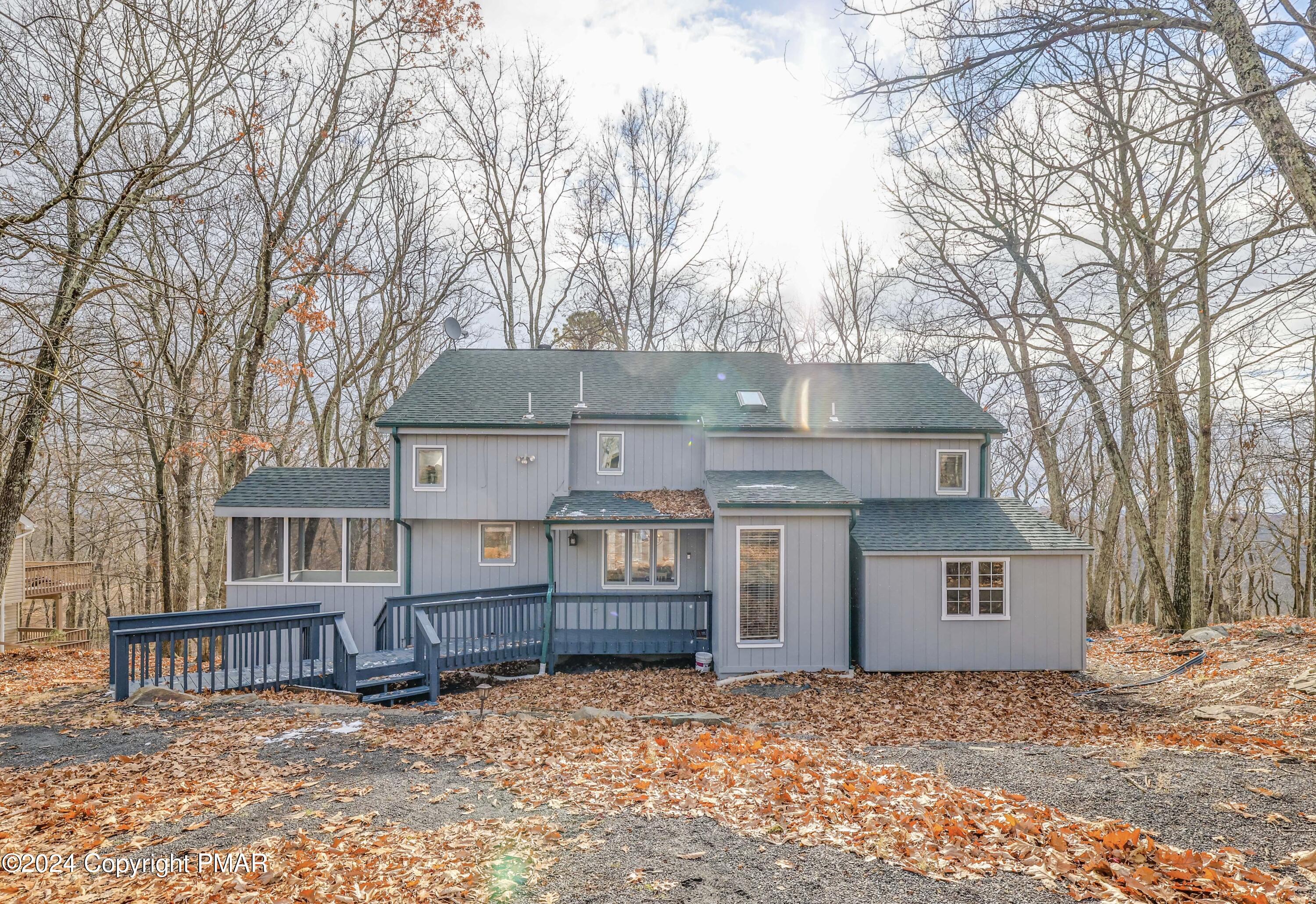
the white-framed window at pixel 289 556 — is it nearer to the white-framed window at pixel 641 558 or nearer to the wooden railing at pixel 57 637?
the white-framed window at pixel 641 558

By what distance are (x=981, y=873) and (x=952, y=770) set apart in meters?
2.23

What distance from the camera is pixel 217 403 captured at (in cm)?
1116

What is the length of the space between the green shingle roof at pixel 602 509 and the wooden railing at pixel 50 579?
718 inches

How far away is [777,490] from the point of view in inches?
496

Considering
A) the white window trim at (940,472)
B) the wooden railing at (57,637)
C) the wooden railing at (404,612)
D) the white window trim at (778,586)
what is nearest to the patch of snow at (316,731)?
the wooden railing at (404,612)

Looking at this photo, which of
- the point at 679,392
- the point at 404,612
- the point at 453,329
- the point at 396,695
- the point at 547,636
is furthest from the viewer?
the point at 453,329

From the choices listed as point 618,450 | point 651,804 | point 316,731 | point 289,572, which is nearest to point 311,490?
point 289,572

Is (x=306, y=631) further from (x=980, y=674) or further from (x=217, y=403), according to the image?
(x=980, y=674)

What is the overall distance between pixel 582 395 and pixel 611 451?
1616 millimetres

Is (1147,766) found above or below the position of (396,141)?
below

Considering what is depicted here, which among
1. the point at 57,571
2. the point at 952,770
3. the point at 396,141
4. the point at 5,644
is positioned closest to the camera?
the point at 952,770

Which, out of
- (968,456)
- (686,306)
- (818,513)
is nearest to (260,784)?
(818,513)

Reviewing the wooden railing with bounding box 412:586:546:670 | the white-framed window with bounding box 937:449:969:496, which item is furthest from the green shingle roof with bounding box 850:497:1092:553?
the wooden railing with bounding box 412:586:546:670

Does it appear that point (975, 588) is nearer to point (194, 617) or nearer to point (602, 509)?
point (602, 509)
